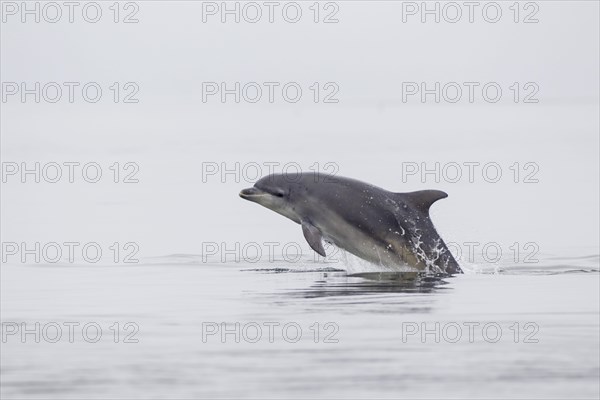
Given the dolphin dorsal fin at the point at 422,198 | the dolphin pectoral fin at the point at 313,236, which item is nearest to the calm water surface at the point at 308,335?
the dolphin pectoral fin at the point at 313,236

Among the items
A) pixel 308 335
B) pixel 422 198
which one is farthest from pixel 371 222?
pixel 308 335

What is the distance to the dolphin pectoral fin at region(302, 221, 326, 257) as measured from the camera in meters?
23.0

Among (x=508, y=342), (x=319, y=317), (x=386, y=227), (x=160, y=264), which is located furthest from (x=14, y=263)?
(x=508, y=342)

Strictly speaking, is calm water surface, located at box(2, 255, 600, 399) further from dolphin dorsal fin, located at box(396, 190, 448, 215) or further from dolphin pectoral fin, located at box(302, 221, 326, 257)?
dolphin dorsal fin, located at box(396, 190, 448, 215)

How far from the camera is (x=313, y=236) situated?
76.6 feet

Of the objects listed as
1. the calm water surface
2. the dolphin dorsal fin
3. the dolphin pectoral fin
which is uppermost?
the dolphin dorsal fin

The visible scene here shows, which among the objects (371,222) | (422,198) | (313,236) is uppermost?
(422,198)

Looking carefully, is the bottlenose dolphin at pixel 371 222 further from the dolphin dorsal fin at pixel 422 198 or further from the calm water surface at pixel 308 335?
the calm water surface at pixel 308 335

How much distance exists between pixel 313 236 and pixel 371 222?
80 centimetres

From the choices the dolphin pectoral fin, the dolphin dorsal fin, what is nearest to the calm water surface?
the dolphin pectoral fin

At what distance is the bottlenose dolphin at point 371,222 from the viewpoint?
911 inches

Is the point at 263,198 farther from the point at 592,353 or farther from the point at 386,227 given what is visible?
the point at 592,353

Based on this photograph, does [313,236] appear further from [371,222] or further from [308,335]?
[308,335]

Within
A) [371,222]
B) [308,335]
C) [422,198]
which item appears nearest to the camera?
[308,335]
